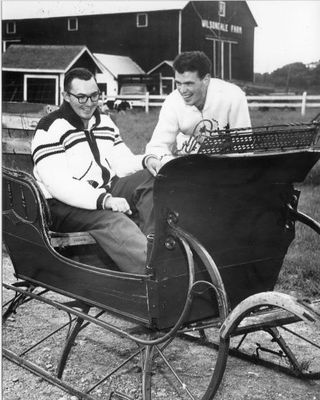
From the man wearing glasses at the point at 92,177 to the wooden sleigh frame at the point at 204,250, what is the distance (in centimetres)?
11

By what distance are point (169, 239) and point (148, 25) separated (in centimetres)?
860

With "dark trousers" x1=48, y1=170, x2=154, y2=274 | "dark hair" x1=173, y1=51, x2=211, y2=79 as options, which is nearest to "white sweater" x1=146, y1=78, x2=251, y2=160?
"dark hair" x1=173, y1=51, x2=211, y2=79

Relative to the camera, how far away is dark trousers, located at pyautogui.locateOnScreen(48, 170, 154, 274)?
9.18 feet

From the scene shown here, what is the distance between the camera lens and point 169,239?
2.51m

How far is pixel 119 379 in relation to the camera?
329cm

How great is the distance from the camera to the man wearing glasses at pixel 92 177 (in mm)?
2867

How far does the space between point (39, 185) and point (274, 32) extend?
173 cm

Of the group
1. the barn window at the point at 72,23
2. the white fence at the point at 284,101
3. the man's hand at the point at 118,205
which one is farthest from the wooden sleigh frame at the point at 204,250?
the white fence at the point at 284,101

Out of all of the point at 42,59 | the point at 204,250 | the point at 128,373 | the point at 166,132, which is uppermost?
the point at 42,59

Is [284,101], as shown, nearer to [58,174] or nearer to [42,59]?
[42,59]

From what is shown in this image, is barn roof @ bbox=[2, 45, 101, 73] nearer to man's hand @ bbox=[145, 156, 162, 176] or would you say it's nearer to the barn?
the barn

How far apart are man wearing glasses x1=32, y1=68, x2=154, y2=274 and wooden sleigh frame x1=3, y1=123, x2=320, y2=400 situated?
112 millimetres

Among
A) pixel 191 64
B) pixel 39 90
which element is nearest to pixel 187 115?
pixel 191 64

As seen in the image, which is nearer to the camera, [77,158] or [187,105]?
[77,158]
